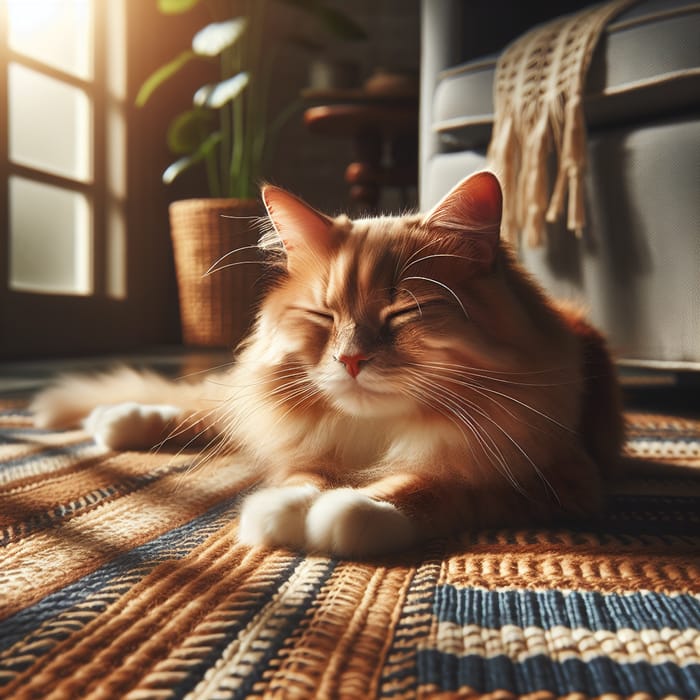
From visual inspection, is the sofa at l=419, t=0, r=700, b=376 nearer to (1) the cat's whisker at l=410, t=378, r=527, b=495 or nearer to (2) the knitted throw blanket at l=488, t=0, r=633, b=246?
(2) the knitted throw blanket at l=488, t=0, r=633, b=246

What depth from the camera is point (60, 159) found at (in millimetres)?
3730

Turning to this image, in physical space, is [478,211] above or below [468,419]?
above

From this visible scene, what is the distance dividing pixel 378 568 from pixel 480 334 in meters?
0.30

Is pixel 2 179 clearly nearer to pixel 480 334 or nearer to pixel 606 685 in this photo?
pixel 480 334

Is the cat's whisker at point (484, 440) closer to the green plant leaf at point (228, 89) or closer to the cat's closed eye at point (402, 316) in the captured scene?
the cat's closed eye at point (402, 316)

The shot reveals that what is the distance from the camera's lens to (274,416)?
3.32 ft

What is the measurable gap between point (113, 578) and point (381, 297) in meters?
0.42

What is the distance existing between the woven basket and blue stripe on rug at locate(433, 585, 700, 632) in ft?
8.76

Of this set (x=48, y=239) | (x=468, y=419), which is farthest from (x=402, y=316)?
(x=48, y=239)

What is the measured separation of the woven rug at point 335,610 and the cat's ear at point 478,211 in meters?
0.34

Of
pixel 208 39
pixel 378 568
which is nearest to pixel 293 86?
pixel 208 39

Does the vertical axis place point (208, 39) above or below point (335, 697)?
above

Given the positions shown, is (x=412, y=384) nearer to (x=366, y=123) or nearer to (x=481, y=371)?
(x=481, y=371)

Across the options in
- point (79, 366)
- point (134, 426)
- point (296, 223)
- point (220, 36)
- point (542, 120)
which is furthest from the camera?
point (220, 36)
